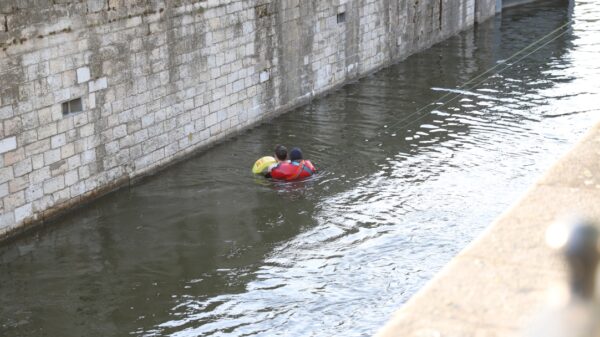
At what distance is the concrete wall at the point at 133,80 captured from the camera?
11.0 metres

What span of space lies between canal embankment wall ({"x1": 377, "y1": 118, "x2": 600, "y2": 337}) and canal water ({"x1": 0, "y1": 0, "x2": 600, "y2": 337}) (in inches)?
174

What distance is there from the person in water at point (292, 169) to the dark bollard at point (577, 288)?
10.8 m

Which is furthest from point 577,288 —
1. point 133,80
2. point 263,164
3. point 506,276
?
point 133,80

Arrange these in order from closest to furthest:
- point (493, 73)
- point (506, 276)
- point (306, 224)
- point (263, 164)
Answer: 1. point (506, 276)
2. point (306, 224)
3. point (263, 164)
4. point (493, 73)

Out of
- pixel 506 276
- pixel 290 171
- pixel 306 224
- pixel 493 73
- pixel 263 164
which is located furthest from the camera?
pixel 493 73

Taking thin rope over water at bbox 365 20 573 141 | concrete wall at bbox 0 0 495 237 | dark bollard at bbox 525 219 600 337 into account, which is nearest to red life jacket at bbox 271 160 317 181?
concrete wall at bbox 0 0 495 237

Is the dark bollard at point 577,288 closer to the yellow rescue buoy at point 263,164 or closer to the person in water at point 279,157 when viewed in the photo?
the person in water at point 279,157

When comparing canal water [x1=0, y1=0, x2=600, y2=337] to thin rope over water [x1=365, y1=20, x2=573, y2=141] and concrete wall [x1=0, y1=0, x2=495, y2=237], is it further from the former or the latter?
concrete wall [x1=0, y1=0, x2=495, y2=237]

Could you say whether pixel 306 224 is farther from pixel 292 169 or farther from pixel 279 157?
pixel 279 157

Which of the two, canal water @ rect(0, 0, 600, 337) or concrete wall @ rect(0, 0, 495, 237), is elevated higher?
concrete wall @ rect(0, 0, 495, 237)

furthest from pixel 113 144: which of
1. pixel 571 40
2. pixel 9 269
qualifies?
pixel 571 40

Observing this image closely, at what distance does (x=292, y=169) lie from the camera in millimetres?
12812

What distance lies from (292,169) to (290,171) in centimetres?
4

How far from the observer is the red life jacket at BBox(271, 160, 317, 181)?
12.8 m
